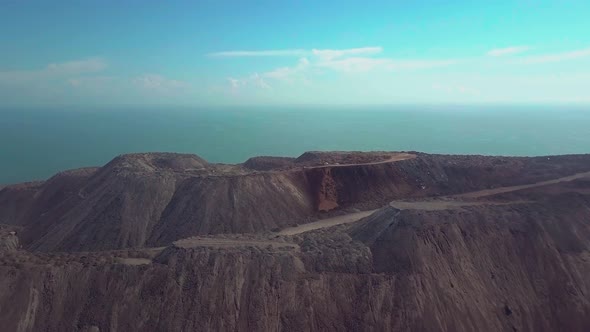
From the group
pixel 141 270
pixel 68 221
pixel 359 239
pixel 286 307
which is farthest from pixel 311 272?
pixel 68 221

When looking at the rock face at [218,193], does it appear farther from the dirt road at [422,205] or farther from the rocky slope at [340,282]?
the rocky slope at [340,282]

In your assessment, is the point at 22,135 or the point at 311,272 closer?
the point at 311,272

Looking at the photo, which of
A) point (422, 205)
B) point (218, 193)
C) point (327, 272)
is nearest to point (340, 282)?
point (327, 272)

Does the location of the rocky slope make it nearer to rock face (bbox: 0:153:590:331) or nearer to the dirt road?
rock face (bbox: 0:153:590:331)

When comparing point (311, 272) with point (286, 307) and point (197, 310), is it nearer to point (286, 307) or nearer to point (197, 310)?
point (286, 307)

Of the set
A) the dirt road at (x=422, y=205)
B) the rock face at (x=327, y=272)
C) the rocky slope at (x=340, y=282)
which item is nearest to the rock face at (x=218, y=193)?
the rock face at (x=327, y=272)

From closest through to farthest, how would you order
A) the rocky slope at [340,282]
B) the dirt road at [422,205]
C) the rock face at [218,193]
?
the rocky slope at [340,282] → the dirt road at [422,205] → the rock face at [218,193]

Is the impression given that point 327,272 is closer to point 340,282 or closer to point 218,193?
point 340,282

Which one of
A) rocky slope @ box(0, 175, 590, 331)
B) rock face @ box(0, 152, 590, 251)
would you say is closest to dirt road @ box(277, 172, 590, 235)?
rock face @ box(0, 152, 590, 251)
